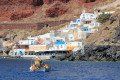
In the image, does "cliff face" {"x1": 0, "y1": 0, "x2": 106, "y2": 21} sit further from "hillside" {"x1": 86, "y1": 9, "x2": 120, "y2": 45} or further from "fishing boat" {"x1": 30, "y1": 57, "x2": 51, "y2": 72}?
"fishing boat" {"x1": 30, "y1": 57, "x2": 51, "y2": 72}

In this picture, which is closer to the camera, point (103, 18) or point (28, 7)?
point (103, 18)

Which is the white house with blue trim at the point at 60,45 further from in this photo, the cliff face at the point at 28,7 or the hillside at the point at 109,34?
the cliff face at the point at 28,7

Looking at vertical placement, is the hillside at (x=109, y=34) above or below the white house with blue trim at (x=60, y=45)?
above

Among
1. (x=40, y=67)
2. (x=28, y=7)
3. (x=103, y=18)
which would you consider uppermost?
(x=28, y=7)

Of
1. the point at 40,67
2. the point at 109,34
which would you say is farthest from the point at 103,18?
the point at 40,67

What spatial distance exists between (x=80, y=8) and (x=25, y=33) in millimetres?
19850

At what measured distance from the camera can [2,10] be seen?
14300 cm

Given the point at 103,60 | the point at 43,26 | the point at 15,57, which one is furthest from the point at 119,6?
the point at 103,60

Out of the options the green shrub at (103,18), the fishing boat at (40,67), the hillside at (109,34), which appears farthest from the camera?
the green shrub at (103,18)

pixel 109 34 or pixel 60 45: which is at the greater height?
pixel 109 34

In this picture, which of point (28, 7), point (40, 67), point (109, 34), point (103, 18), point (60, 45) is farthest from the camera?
point (28, 7)

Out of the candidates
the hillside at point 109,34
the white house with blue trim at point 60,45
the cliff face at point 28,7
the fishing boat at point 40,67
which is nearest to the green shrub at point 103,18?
the hillside at point 109,34

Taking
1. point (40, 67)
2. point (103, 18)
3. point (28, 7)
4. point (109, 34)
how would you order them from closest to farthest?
point (40, 67) < point (109, 34) < point (103, 18) < point (28, 7)

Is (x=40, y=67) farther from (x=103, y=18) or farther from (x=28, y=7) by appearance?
(x=28, y=7)
